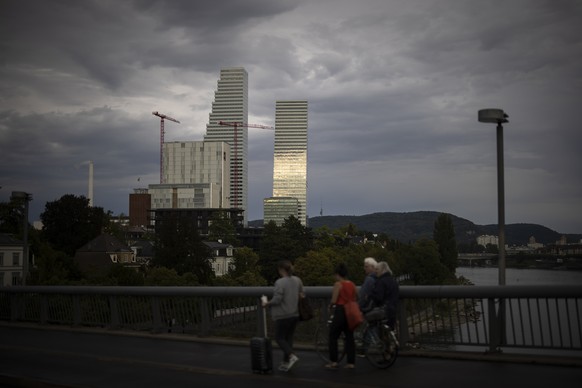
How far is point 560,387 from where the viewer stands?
9.15 metres

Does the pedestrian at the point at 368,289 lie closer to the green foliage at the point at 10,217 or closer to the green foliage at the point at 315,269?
the green foliage at the point at 315,269

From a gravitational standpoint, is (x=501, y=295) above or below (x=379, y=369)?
above

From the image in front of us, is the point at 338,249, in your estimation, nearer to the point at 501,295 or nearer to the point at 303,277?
the point at 303,277

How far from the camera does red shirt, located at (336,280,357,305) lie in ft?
36.1

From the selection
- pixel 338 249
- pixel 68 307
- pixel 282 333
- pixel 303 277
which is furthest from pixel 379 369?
pixel 338 249

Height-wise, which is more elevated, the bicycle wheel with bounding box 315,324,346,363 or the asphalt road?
the bicycle wheel with bounding box 315,324,346,363

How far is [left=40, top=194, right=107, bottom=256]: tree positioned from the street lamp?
3722 inches

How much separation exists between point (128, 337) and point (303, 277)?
8402 cm

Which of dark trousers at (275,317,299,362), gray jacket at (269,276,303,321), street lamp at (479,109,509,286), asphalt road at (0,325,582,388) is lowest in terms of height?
asphalt road at (0,325,582,388)

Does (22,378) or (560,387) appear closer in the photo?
(560,387)

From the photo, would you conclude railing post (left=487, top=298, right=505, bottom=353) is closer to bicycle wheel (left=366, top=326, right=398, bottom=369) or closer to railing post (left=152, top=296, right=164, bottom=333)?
bicycle wheel (left=366, top=326, right=398, bottom=369)

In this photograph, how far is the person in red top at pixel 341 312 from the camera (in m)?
11.0

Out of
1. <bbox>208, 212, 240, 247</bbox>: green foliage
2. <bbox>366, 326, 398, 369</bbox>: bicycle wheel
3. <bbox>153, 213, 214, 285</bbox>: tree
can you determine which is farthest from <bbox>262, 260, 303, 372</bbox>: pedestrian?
<bbox>208, 212, 240, 247</bbox>: green foliage

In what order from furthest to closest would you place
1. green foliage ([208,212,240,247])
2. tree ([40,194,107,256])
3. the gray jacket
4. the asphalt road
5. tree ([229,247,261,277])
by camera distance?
green foliage ([208,212,240,247]) → tree ([40,194,107,256]) → tree ([229,247,261,277]) → the gray jacket → the asphalt road
